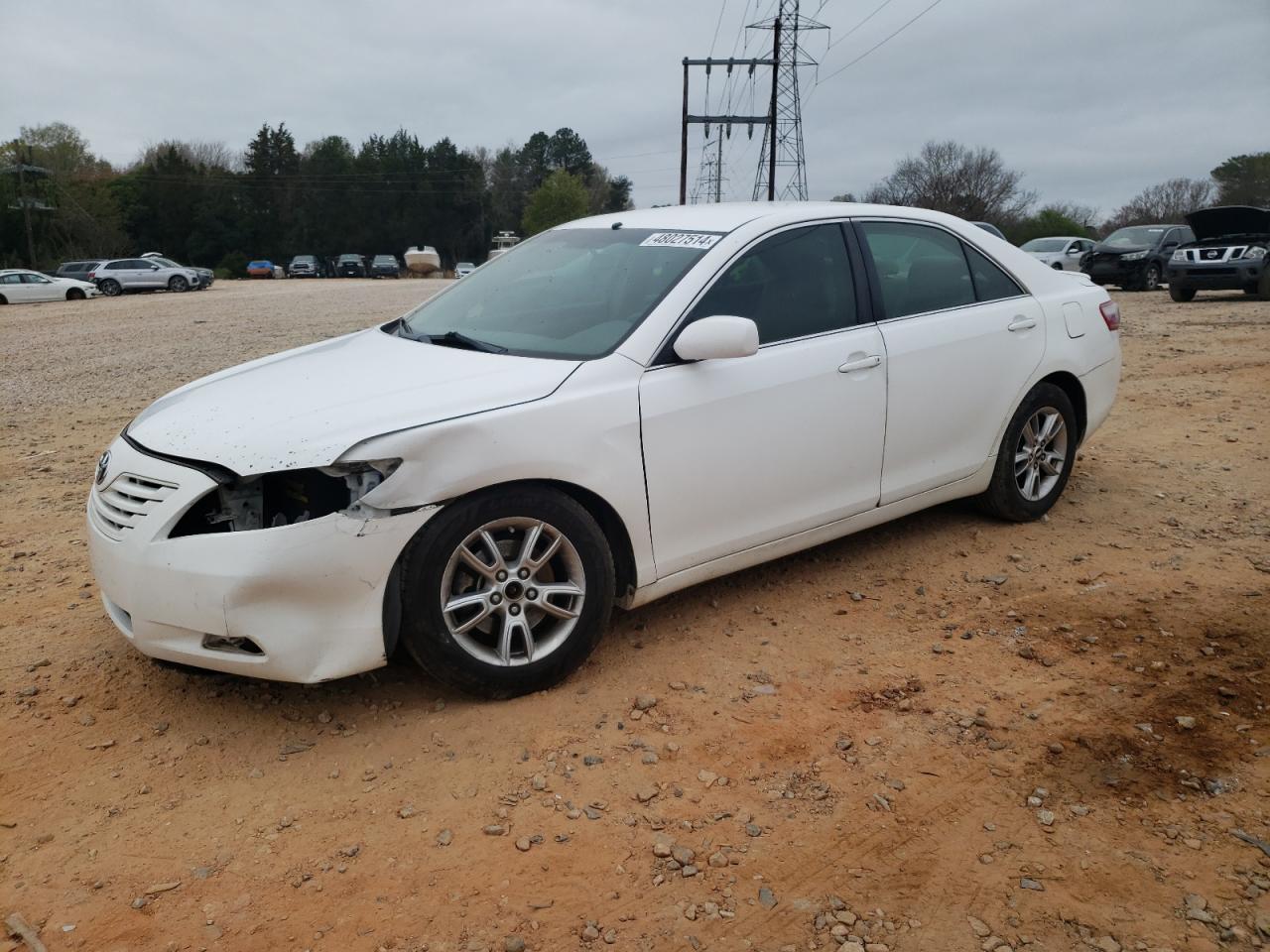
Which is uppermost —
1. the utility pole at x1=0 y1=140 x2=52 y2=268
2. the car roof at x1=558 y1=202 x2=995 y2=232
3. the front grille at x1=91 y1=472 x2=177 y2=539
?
the utility pole at x1=0 y1=140 x2=52 y2=268

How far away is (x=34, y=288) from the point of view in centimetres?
3341

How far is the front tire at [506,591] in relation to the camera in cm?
318

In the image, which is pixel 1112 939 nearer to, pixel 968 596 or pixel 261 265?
pixel 968 596

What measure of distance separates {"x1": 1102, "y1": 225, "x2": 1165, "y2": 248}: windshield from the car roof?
20.4 meters

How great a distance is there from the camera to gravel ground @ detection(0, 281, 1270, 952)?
2443 millimetres

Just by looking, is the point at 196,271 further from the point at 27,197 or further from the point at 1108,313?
the point at 1108,313

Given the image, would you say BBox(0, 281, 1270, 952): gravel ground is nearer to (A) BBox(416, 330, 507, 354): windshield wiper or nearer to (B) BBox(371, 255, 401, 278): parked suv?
(A) BBox(416, 330, 507, 354): windshield wiper

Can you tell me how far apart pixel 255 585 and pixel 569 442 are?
1.09 meters

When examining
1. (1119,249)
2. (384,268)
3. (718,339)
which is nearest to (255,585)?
(718,339)

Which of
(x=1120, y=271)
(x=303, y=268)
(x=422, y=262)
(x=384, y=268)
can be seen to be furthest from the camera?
(x=422, y=262)

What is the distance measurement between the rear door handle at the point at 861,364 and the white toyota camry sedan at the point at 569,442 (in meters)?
0.02

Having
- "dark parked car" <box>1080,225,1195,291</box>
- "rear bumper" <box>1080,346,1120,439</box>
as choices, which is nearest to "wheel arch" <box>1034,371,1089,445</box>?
"rear bumper" <box>1080,346,1120,439</box>

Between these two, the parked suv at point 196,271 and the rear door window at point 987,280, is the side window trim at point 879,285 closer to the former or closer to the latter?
the rear door window at point 987,280

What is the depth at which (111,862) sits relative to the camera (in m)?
2.68
